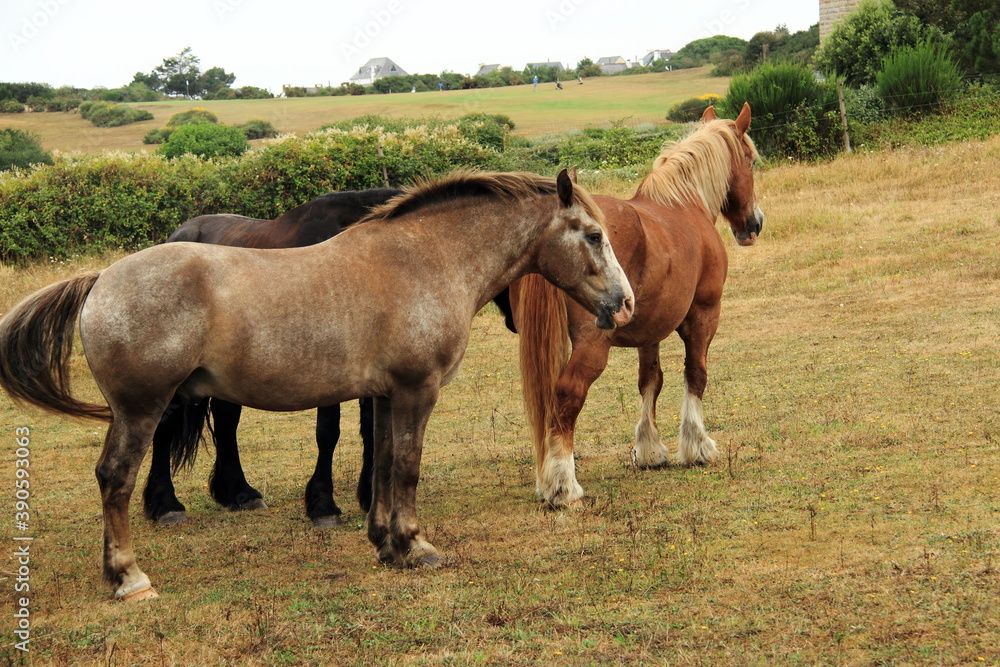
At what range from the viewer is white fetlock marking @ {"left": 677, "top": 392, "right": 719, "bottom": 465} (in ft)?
24.5

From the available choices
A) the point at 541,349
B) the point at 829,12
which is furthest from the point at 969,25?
the point at 541,349

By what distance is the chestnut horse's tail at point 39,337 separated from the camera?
482cm

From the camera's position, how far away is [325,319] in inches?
194

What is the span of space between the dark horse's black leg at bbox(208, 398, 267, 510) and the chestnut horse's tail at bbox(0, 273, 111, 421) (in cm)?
221

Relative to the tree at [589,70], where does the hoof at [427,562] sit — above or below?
below

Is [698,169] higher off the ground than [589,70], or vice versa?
[589,70]

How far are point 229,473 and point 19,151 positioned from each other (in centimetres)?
3252

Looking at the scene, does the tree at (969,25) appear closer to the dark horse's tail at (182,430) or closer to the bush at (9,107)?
the dark horse's tail at (182,430)

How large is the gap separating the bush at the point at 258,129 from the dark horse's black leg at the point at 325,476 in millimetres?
40756

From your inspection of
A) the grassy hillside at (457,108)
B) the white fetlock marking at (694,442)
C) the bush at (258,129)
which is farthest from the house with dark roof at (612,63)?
the white fetlock marking at (694,442)

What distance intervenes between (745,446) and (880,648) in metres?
3.98

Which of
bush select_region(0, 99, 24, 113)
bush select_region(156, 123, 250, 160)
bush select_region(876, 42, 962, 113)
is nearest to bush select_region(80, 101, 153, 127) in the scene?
bush select_region(0, 99, 24, 113)

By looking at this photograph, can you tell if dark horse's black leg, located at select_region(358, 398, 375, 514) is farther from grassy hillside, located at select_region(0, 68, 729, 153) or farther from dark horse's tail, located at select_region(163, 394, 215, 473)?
grassy hillside, located at select_region(0, 68, 729, 153)

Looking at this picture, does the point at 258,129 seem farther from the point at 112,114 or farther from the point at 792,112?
the point at 792,112
